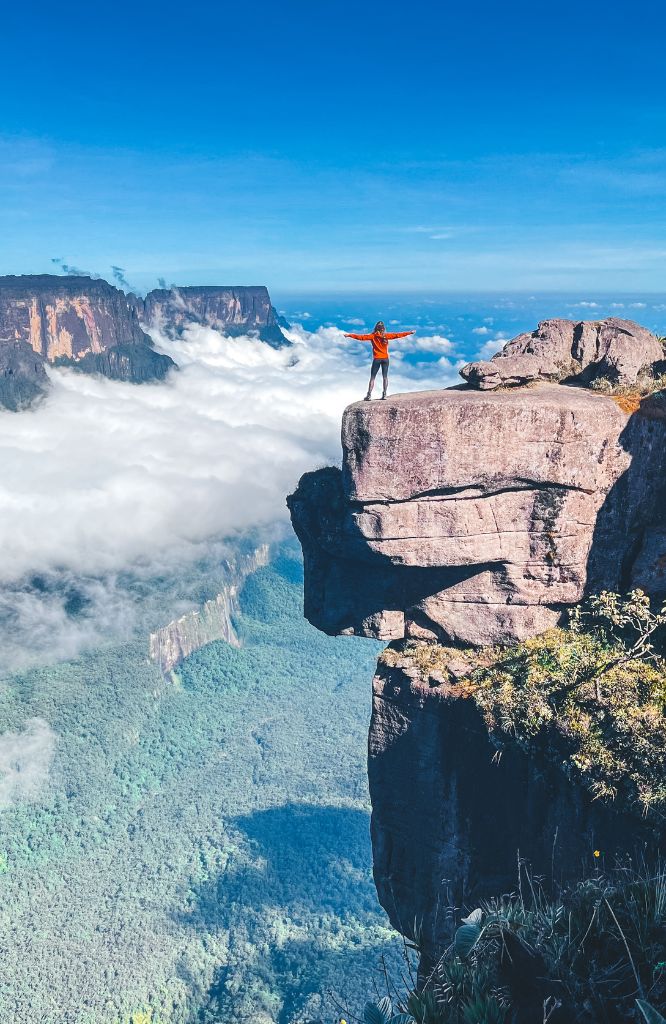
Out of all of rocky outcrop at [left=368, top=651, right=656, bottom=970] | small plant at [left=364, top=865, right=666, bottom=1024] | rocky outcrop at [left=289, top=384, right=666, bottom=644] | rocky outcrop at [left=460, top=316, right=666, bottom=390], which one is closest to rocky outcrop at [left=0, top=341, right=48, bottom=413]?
rocky outcrop at [left=289, top=384, right=666, bottom=644]

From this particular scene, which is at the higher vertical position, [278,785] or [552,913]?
[552,913]

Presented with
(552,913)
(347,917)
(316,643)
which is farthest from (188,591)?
(552,913)

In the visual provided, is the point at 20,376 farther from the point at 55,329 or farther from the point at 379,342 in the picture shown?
the point at 379,342

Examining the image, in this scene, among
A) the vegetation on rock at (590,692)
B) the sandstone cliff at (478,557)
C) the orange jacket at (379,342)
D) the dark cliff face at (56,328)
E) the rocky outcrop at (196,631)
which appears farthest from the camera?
the dark cliff face at (56,328)

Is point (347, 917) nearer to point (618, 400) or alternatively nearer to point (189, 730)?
point (189, 730)

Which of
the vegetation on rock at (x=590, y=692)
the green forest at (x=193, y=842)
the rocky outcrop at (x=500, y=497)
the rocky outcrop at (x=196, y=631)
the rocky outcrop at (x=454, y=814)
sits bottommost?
the green forest at (x=193, y=842)

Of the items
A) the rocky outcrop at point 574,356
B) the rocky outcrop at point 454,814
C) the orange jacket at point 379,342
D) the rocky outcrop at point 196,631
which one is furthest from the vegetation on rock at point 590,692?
the rocky outcrop at point 196,631

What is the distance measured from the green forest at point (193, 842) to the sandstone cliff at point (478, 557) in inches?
632

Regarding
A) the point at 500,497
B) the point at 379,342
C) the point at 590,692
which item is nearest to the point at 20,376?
the point at 379,342

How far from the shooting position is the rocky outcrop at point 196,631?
99.8m

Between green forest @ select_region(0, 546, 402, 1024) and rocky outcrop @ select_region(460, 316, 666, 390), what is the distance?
98.5 ft

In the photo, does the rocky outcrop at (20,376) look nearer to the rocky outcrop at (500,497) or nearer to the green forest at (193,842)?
the green forest at (193,842)

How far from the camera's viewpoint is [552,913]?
1326 cm

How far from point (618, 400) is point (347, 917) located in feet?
153
